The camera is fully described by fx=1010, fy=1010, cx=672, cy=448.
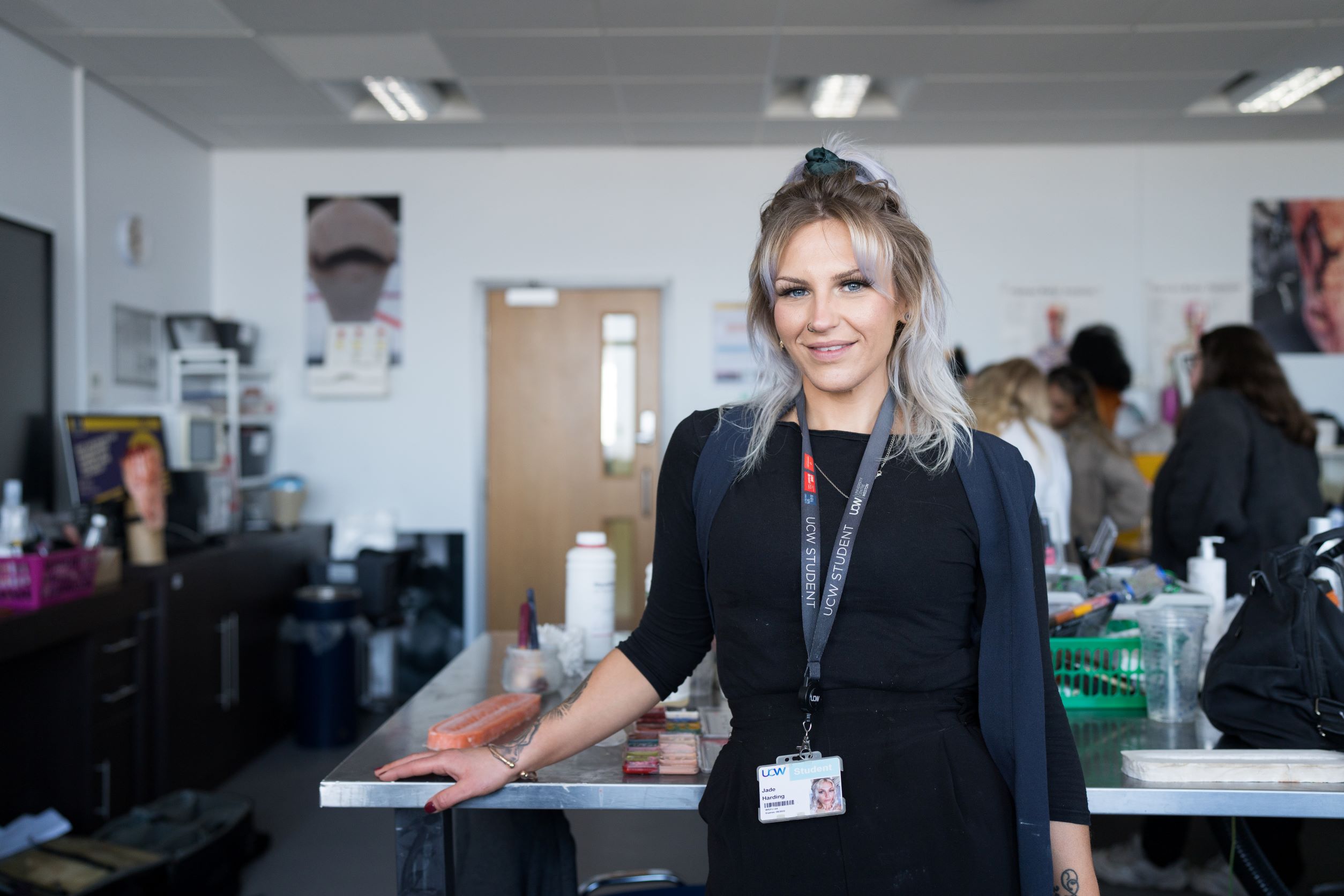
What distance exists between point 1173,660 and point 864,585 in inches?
33.9

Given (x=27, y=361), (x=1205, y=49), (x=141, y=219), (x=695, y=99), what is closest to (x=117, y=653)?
(x=27, y=361)

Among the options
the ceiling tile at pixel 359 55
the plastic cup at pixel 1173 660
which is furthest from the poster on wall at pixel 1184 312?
the plastic cup at pixel 1173 660

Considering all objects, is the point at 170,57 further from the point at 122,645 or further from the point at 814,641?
the point at 814,641

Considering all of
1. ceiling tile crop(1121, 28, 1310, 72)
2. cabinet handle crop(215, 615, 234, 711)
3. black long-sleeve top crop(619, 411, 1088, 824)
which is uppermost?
ceiling tile crop(1121, 28, 1310, 72)

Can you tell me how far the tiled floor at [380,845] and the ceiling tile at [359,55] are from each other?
8.95 feet

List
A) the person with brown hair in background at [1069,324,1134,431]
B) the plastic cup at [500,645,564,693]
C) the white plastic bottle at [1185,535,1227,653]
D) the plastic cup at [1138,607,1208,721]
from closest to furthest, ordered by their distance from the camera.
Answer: the plastic cup at [1138,607,1208,721] → the plastic cup at [500,645,564,693] → the white plastic bottle at [1185,535,1227,653] → the person with brown hair in background at [1069,324,1134,431]

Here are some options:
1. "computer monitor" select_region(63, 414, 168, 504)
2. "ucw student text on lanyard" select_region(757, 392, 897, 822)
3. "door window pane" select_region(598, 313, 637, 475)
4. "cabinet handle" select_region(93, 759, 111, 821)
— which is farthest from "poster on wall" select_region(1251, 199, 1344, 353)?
"cabinet handle" select_region(93, 759, 111, 821)

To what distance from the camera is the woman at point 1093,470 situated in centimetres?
379

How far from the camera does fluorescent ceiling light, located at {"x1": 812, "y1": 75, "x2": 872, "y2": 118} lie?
4.23m

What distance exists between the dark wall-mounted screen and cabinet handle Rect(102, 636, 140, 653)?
2.50ft

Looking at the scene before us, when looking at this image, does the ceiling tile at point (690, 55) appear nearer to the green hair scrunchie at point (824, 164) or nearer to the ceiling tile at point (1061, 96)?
the ceiling tile at point (1061, 96)

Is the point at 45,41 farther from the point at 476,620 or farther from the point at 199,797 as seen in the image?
the point at 476,620

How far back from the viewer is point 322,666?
416 cm

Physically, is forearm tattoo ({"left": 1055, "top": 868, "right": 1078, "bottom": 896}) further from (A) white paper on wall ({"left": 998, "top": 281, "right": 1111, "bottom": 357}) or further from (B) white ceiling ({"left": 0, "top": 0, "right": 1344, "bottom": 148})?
(A) white paper on wall ({"left": 998, "top": 281, "right": 1111, "bottom": 357})
